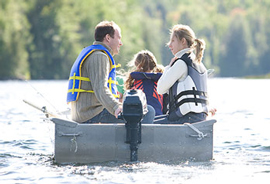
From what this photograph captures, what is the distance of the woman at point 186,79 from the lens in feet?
18.2

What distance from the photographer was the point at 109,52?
5570 millimetres

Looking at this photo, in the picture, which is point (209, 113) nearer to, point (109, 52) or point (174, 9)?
point (109, 52)

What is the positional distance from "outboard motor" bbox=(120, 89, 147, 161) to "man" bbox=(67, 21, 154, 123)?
0.33 feet

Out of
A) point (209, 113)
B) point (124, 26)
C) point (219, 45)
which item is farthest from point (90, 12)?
point (219, 45)

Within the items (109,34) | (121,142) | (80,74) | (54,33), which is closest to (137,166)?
(121,142)

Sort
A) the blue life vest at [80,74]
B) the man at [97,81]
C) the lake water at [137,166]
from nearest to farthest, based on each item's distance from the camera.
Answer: the lake water at [137,166] → the man at [97,81] → the blue life vest at [80,74]

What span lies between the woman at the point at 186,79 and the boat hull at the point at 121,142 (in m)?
0.18

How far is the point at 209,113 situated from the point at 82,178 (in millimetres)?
1578

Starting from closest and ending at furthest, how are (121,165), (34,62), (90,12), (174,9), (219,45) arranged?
1. (121,165)
2. (34,62)
3. (90,12)
4. (219,45)
5. (174,9)

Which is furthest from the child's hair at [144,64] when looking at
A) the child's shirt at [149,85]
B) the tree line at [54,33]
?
the tree line at [54,33]

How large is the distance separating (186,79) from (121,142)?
0.85m

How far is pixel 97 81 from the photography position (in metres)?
5.38

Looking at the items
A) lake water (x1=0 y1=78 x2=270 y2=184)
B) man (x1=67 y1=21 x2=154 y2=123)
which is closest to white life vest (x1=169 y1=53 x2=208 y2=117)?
Answer: man (x1=67 y1=21 x2=154 y2=123)

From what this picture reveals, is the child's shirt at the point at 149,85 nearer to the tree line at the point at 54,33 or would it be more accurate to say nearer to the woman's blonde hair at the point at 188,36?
the woman's blonde hair at the point at 188,36
